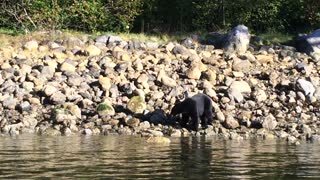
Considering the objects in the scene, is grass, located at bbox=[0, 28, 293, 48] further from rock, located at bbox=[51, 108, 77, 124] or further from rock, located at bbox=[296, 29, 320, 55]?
rock, located at bbox=[51, 108, 77, 124]

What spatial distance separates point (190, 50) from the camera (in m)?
27.2

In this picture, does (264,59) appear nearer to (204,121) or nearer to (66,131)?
(204,121)

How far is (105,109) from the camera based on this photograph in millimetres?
20672

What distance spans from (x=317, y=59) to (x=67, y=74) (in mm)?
9795

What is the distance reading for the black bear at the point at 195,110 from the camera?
64.1 feet

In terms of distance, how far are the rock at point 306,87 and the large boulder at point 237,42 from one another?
4963 millimetres

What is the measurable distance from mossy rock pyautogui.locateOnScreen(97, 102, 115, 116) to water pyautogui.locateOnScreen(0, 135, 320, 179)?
8.70 feet

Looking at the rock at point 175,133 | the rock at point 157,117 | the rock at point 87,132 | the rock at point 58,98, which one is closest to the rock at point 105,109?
the rock at point 157,117

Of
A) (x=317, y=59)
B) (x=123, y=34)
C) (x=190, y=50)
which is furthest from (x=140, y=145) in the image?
(x=123, y=34)

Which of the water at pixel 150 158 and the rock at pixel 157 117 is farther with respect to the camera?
the rock at pixel 157 117

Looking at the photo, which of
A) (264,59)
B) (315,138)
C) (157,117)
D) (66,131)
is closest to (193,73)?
(264,59)

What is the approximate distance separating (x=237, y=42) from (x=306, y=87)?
228 inches

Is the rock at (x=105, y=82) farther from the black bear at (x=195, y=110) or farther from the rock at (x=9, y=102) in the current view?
the black bear at (x=195, y=110)

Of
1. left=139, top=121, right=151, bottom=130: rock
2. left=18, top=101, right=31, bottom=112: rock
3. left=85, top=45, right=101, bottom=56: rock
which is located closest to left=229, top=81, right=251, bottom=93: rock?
left=139, top=121, right=151, bottom=130: rock
